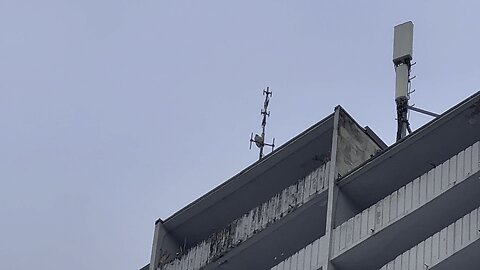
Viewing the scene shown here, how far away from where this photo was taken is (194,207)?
44.6m

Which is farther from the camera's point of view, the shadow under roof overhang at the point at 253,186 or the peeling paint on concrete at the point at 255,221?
the shadow under roof overhang at the point at 253,186

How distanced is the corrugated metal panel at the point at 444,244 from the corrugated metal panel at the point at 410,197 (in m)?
1.45

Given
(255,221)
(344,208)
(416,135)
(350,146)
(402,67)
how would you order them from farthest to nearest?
(402,67) < (255,221) < (350,146) < (344,208) < (416,135)

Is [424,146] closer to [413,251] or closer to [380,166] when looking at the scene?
[380,166]

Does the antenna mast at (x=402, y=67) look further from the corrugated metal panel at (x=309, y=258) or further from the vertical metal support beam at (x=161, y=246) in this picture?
the vertical metal support beam at (x=161, y=246)

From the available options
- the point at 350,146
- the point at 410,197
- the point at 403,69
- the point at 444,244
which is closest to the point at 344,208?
the point at 350,146

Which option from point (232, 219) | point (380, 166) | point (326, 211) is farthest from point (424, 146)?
point (232, 219)

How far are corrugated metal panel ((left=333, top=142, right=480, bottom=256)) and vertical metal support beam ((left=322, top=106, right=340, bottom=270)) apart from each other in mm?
205

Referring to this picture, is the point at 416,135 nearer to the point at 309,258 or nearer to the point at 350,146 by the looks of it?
the point at 350,146

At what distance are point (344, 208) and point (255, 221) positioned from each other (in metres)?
3.69

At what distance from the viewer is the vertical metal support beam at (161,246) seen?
4509 cm

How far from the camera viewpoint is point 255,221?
4150cm

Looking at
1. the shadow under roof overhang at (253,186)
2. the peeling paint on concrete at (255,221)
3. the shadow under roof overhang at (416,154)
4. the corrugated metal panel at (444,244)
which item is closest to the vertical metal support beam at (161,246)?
the shadow under roof overhang at (253,186)

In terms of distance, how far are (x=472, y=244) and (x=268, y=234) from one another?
9.21m
